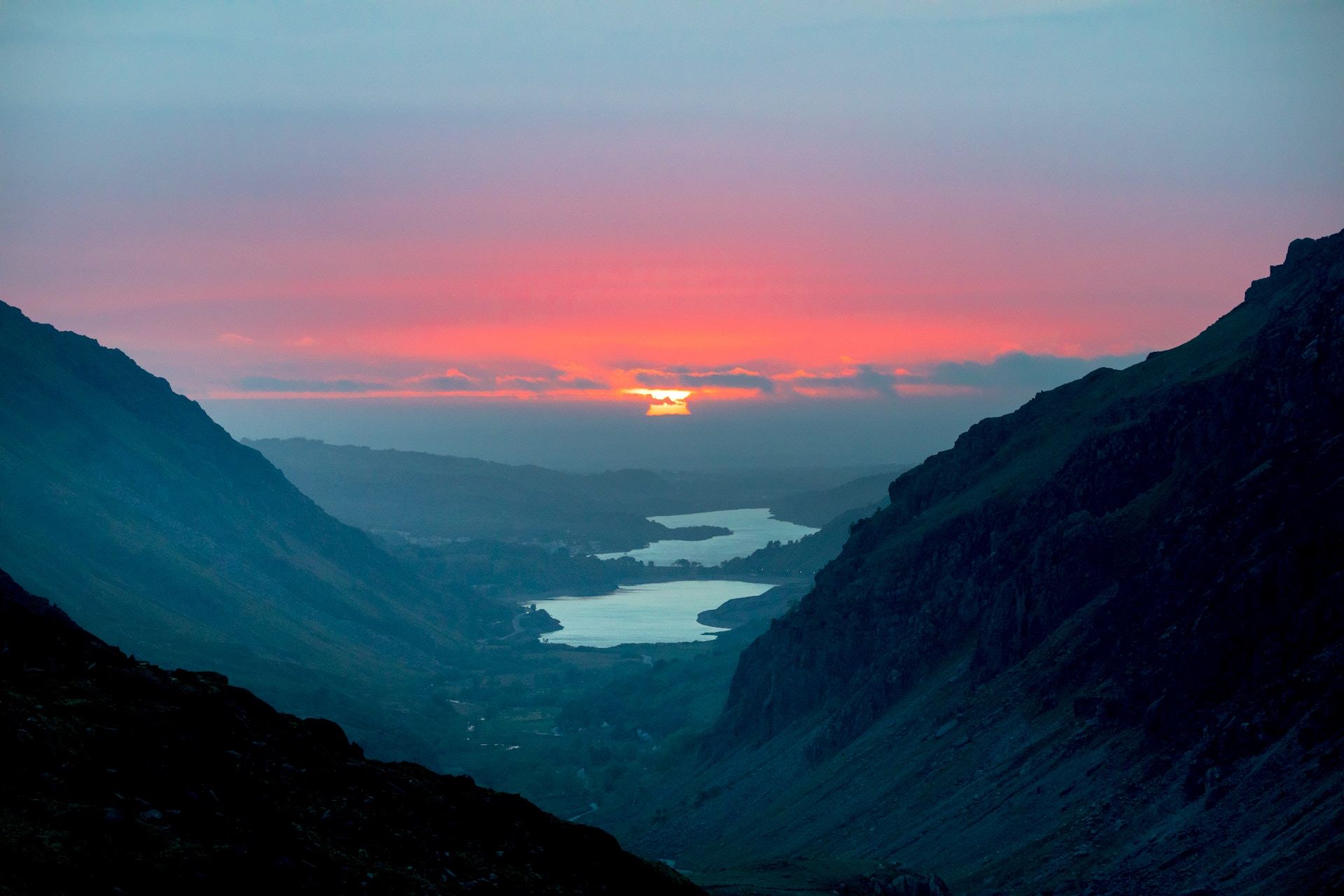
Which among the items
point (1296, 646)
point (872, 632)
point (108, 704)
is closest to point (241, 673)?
point (872, 632)

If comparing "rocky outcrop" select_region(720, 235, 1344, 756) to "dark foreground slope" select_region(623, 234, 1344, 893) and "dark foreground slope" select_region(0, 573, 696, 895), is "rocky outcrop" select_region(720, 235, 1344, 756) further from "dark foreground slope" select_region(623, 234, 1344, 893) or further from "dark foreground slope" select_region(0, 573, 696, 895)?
"dark foreground slope" select_region(0, 573, 696, 895)

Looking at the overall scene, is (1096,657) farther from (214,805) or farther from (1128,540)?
(214,805)

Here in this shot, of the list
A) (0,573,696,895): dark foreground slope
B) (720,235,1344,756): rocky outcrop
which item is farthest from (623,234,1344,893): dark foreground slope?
(0,573,696,895): dark foreground slope

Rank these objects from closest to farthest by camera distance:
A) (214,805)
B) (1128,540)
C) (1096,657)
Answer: (214,805), (1096,657), (1128,540)

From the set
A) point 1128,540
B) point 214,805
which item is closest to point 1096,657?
point 1128,540

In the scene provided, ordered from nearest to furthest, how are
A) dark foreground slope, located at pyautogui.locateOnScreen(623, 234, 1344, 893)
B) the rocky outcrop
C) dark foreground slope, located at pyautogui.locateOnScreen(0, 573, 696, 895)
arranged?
dark foreground slope, located at pyautogui.locateOnScreen(0, 573, 696, 895) < dark foreground slope, located at pyautogui.locateOnScreen(623, 234, 1344, 893) < the rocky outcrop

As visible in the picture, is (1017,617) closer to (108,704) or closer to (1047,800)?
(1047,800)

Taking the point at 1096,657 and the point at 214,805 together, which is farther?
the point at 1096,657
